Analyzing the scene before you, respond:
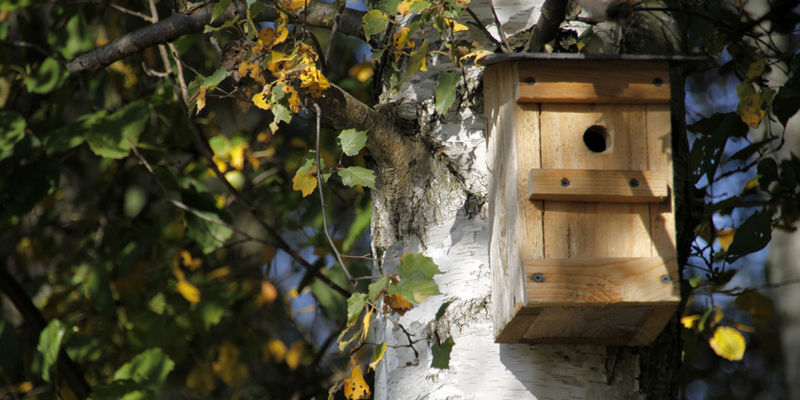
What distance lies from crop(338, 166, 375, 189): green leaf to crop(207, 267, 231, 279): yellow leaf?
2160 millimetres

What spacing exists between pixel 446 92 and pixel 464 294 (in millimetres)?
451

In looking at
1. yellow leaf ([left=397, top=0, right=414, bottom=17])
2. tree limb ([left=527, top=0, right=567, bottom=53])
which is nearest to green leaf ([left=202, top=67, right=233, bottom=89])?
yellow leaf ([left=397, top=0, right=414, bottom=17])

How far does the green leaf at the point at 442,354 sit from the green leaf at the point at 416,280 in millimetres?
177

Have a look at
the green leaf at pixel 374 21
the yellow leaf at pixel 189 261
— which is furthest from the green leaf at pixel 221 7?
the yellow leaf at pixel 189 261

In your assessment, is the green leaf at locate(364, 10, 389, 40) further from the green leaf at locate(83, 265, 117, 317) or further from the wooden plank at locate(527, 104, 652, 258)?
the green leaf at locate(83, 265, 117, 317)

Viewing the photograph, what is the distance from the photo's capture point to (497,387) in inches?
56.6

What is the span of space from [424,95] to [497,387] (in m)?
0.71

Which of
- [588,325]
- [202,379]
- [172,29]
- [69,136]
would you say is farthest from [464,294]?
[202,379]

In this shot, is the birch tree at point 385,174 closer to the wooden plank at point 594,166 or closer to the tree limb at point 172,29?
the tree limb at point 172,29

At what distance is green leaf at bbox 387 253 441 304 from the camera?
1.28m

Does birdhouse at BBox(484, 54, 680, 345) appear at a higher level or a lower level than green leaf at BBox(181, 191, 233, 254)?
higher

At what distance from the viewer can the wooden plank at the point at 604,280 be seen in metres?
1.26

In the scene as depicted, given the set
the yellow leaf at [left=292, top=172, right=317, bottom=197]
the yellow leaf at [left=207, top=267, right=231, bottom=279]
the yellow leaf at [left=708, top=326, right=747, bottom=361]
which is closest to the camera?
the yellow leaf at [left=292, top=172, right=317, bottom=197]

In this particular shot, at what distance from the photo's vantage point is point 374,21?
141 centimetres
